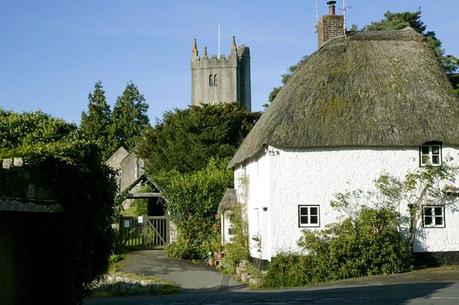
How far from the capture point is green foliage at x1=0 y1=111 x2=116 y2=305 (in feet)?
37.9

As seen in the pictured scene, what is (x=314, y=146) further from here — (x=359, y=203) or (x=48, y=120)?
(x=48, y=120)

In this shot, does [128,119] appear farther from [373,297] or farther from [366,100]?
[373,297]

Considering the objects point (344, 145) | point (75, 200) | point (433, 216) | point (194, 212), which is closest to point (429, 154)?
point (433, 216)

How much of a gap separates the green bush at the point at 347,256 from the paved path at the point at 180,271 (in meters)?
2.05

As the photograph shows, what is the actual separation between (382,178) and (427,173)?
1658 millimetres

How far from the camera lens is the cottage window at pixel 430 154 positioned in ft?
80.4

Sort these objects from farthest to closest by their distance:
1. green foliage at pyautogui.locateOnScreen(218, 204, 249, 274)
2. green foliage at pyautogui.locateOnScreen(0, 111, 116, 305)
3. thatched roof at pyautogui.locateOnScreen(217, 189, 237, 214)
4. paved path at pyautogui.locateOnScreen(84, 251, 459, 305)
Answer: thatched roof at pyautogui.locateOnScreen(217, 189, 237, 214), green foliage at pyautogui.locateOnScreen(218, 204, 249, 274), paved path at pyautogui.locateOnScreen(84, 251, 459, 305), green foliage at pyautogui.locateOnScreen(0, 111, 116, 305)

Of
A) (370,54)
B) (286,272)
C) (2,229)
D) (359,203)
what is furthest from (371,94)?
(2,229)

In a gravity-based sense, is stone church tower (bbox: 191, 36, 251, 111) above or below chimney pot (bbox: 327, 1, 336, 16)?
above

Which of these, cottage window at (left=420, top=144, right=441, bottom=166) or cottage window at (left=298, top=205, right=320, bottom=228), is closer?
cottage window at (left=298, top=205, right=320, bottom=228)

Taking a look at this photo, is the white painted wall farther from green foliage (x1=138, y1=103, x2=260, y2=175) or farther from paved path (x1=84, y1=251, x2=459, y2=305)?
green foliage (x1=138, y1=103, x2=260, y2=175)

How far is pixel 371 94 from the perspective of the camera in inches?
1009

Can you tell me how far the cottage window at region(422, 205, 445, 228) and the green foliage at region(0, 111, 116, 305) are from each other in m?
14.4

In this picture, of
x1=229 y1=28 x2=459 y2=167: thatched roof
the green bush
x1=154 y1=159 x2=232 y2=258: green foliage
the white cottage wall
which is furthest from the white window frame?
x1=154 y1=159 x2=232 y2=258: green foliage
